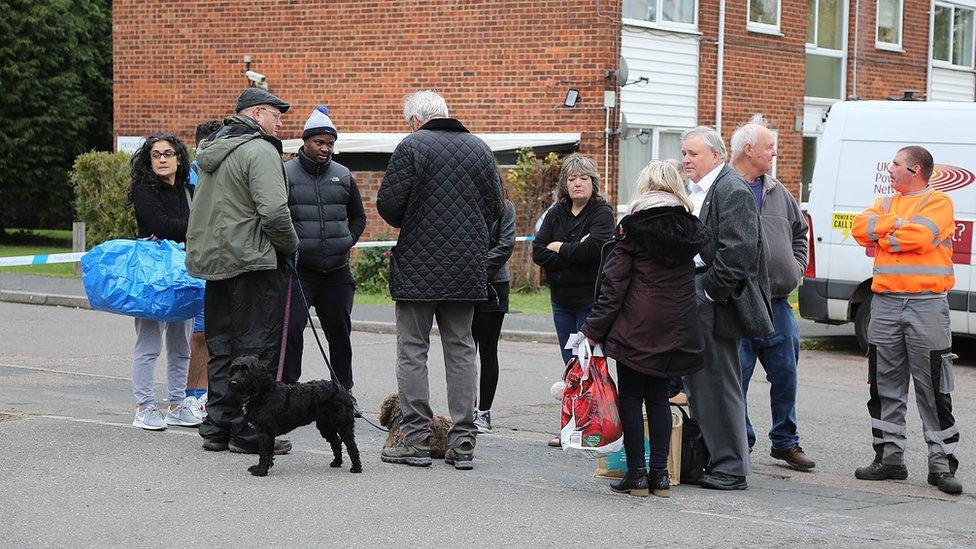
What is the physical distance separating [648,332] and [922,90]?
73.2ft

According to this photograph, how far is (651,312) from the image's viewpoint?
6832mm

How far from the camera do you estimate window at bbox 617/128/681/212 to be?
70.4 feet

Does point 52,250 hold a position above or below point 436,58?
below

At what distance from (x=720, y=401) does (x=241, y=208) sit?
286 centimetres

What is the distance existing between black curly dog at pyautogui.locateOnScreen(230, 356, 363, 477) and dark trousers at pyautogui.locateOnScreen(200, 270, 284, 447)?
0.32 metres

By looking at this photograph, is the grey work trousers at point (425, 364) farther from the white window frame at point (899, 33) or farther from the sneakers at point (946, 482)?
the white window frame at point (899, 33)

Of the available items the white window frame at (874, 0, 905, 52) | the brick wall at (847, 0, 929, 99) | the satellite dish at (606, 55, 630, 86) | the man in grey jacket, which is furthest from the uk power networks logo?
the white window frame at (874, 0, 905, 52)

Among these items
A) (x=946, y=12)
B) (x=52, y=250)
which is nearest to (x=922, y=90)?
(x=946, y=12)

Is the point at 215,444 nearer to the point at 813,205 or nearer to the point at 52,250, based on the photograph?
the point at 813,205

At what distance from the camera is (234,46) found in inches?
926

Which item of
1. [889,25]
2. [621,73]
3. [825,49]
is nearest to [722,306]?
[621,73]

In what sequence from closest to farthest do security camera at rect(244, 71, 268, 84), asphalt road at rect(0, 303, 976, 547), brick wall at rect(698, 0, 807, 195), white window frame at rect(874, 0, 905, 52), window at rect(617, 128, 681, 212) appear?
asphalt road at rect(0, 303, 976, 547)
window at rect(617, 128, 681, 212)
brick wall at rect(698, 0, 807, 195)
security camera at rect(244, 71, 268, 84)
white window frame at rect(874, 0, 905, 52)

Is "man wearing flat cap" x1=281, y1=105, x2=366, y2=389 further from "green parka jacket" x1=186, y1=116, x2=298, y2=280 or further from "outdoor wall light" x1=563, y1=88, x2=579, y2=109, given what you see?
"outdoor wall light" x1=563, y1=88, x2=579, y2=109

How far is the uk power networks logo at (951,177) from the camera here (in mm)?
13062
